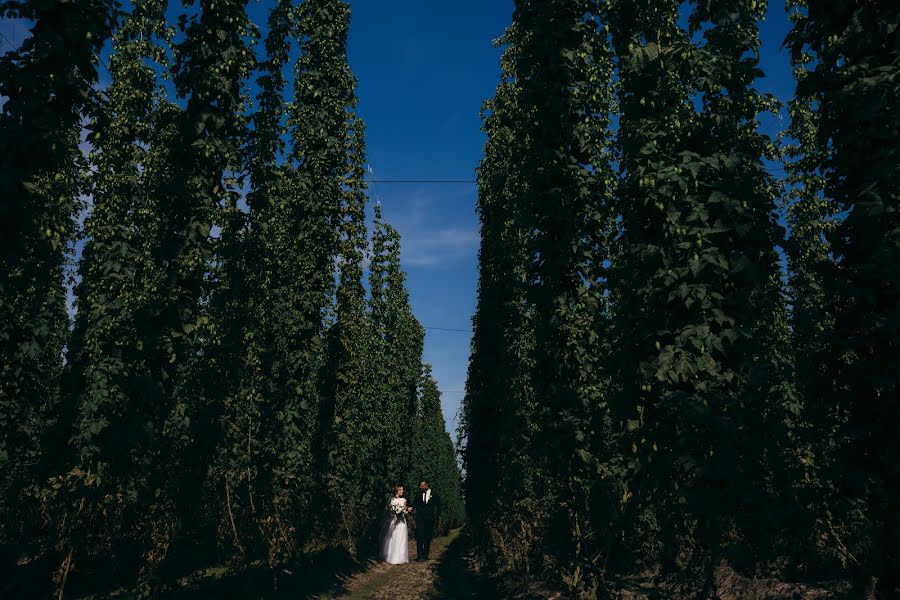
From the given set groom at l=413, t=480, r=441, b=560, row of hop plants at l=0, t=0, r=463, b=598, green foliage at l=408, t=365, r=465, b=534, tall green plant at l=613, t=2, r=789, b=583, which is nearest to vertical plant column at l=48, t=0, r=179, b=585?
row of hop plants at l=0, t=0, r=463, b=598

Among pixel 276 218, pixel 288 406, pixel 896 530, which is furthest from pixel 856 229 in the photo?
pixel 276 218

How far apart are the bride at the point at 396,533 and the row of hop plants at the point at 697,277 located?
16351 mm

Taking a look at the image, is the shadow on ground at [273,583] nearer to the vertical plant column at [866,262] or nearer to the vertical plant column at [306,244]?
the vertical plant column at [306,244]

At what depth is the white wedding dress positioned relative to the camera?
81.1 feet

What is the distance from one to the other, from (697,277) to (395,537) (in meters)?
21.6

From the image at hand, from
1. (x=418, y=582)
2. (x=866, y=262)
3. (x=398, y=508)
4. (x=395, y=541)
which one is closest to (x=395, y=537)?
(x=395, y=541)

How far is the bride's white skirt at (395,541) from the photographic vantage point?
24.7 m

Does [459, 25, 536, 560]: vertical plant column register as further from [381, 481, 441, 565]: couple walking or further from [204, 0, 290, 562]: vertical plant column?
[204, 0, 290, 562]: vertical plant column

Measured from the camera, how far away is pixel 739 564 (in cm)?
609

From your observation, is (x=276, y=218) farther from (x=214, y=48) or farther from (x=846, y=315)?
(x=846, y=315)

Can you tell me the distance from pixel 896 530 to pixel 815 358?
65.0 inches

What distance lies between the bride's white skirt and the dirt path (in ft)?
1.24

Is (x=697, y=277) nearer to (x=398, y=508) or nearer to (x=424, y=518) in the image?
(x=398, y=508)

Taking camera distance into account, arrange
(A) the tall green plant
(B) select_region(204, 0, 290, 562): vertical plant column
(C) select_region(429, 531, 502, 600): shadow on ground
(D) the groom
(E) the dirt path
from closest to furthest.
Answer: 1. (A) the tall green plant
2. (B) select_region(204, 0, 290, 562): vertical plant column
3. (E) the dirt path
4. (C) select_region(429, 531, 502, 600): shadow on ground
5. (D) the groom
